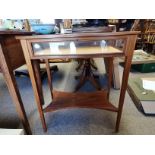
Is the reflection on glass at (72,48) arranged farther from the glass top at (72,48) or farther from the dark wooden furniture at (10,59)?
the dark wooden furniture at (10,59)

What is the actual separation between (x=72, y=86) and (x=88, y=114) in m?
0.62

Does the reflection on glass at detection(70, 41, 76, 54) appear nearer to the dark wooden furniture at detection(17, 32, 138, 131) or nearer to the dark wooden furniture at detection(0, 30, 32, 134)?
the dark wooden furniture at detection(17, 32, 138, 131)

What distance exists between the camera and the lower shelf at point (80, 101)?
1065mm

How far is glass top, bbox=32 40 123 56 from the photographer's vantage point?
79 cm

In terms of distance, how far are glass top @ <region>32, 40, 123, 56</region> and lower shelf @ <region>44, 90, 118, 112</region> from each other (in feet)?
1.48

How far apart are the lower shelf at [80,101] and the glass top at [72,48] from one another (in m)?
0.45

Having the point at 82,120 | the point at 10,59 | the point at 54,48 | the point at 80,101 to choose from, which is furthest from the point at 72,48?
the point at 82,120

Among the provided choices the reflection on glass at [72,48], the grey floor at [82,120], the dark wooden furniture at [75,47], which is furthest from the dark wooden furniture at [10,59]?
the reflection on glass at [72,48]

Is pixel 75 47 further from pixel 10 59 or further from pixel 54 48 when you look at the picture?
pixel 10 59

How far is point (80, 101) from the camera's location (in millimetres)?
1150

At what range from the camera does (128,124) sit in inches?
45.8
